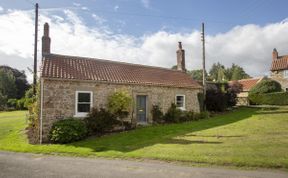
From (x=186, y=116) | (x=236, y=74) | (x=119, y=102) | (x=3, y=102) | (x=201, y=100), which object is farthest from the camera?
(x=236, y=74)

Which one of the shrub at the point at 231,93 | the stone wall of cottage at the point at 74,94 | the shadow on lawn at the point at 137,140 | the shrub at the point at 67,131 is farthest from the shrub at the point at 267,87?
the shrub at the point at 67,131

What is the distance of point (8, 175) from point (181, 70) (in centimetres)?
2138

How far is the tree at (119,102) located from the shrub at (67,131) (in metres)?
2.93

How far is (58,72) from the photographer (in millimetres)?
16859

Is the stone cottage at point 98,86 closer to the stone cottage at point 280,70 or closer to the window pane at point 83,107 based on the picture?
the window pane at point 83,107

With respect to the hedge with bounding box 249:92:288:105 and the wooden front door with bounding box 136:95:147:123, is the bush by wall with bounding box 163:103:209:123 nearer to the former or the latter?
the wooden front door with bounding box 136:95:147:123

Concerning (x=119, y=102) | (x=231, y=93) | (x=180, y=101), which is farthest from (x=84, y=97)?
(x=231, y=93)

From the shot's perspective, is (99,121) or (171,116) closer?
(99,121)

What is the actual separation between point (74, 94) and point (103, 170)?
892 centimetres

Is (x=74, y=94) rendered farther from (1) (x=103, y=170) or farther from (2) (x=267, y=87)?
(2) (x=267, y=87)

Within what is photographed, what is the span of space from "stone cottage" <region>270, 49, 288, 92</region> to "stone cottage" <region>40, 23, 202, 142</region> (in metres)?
22.0

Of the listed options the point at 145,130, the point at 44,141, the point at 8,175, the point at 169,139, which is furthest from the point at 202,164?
the point at 44,141

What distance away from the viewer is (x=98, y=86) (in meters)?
18.0

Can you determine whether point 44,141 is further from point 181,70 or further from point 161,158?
point 181,70
